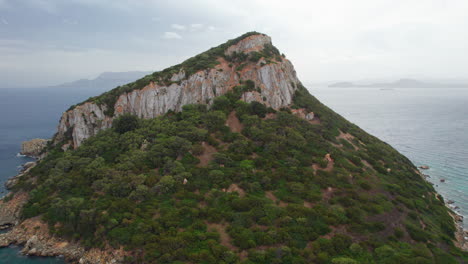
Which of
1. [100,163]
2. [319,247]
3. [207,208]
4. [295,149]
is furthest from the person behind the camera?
[295,149]

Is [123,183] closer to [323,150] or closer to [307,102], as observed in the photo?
[323,150]

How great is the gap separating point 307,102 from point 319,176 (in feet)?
103

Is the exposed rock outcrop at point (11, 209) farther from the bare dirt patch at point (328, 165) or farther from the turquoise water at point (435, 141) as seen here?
the turquoise water at point (435, 141)

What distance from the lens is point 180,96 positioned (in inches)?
2692

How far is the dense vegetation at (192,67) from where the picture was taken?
68438 mm

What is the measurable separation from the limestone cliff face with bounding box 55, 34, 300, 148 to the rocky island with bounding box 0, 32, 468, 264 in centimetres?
32

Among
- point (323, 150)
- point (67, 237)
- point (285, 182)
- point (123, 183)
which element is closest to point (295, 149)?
point (323, 150)

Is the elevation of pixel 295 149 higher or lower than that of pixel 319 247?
higher

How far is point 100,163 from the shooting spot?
1938 inches

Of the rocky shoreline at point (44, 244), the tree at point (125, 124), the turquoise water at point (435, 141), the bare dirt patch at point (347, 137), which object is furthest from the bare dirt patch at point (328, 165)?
the tree at point (125, 124)

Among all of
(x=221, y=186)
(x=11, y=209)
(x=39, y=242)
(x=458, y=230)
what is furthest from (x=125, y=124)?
(x=458, y=230)

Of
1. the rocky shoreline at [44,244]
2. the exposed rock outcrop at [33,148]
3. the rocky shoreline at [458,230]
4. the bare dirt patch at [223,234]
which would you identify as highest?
the exposed rock outcrop at [33,148]

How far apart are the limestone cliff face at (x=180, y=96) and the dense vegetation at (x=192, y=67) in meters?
1.30

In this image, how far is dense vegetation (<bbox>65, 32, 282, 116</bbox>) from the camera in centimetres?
6844
